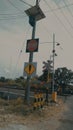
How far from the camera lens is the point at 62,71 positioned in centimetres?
9006

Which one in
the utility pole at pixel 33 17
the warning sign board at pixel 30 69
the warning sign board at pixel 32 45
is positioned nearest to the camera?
the warning sign board at pixel 30 69

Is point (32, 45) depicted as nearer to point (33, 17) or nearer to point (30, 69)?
point (30, 69)

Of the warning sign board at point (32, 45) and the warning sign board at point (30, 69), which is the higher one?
the warning sign board at point (32, 45)

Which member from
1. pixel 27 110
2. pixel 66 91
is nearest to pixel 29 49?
pixel 27 110

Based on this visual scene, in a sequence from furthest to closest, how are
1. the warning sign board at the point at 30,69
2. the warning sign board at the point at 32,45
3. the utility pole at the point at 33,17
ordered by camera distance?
the utility pole at the point at 33,17 < the warning sign board at the point at 32,45 < the warning sign board at the point at 30,69

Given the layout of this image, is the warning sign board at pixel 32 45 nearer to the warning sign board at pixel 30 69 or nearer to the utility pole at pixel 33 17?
the utility pole at pixel 33 17

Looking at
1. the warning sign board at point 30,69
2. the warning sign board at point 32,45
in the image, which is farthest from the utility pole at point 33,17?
the warning sign board at point 30,69

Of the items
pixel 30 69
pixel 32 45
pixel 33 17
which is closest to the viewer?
pixel 30 69

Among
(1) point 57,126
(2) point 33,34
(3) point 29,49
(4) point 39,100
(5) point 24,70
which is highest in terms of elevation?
(2) point 33,34

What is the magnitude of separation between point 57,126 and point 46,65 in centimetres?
1106

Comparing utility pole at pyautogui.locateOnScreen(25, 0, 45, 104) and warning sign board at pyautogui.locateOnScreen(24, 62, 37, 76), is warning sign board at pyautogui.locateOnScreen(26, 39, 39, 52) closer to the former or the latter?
utility pole at pyautogui.locateOnScreen(25, 0, 45, 104)

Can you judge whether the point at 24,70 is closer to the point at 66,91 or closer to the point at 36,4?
the point at 36,4

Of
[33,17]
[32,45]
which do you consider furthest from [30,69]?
[33,17]

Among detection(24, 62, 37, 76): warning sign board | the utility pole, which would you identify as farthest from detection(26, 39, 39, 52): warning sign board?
detection(24, 62, 37, 76): warning sign board
